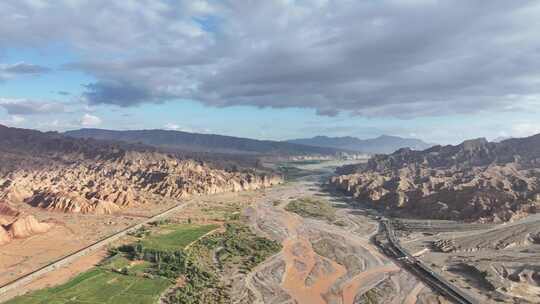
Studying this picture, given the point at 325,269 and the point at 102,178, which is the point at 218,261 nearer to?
the point at 325,269

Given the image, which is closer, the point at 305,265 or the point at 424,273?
the point at 424,273

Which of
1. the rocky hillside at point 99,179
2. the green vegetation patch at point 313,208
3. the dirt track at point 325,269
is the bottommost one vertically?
the dirt track at point 325,269

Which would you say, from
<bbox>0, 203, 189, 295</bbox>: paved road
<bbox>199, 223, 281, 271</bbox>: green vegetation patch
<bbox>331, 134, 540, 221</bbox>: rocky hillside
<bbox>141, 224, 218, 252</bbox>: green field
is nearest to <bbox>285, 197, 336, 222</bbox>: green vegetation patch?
<bbox>331, 134, 540, 221</bbox>: rocky hillside

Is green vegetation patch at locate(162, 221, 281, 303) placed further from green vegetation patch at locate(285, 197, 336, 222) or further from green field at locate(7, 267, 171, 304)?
green vegetation patch at locate(285, 197, 336, 222)

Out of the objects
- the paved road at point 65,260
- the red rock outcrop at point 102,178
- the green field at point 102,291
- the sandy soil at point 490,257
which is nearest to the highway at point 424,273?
the sandy soil at point 490,257

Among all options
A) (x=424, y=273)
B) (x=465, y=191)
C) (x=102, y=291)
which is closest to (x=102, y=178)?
(x=102, y=291)

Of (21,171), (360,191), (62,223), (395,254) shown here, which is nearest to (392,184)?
(360,191)

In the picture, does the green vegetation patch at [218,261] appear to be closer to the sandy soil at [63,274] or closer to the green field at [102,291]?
the green field at [102,291]

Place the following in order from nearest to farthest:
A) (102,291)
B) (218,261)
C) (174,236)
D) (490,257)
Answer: (102,291), (218,261), (490,257), (174,236)
